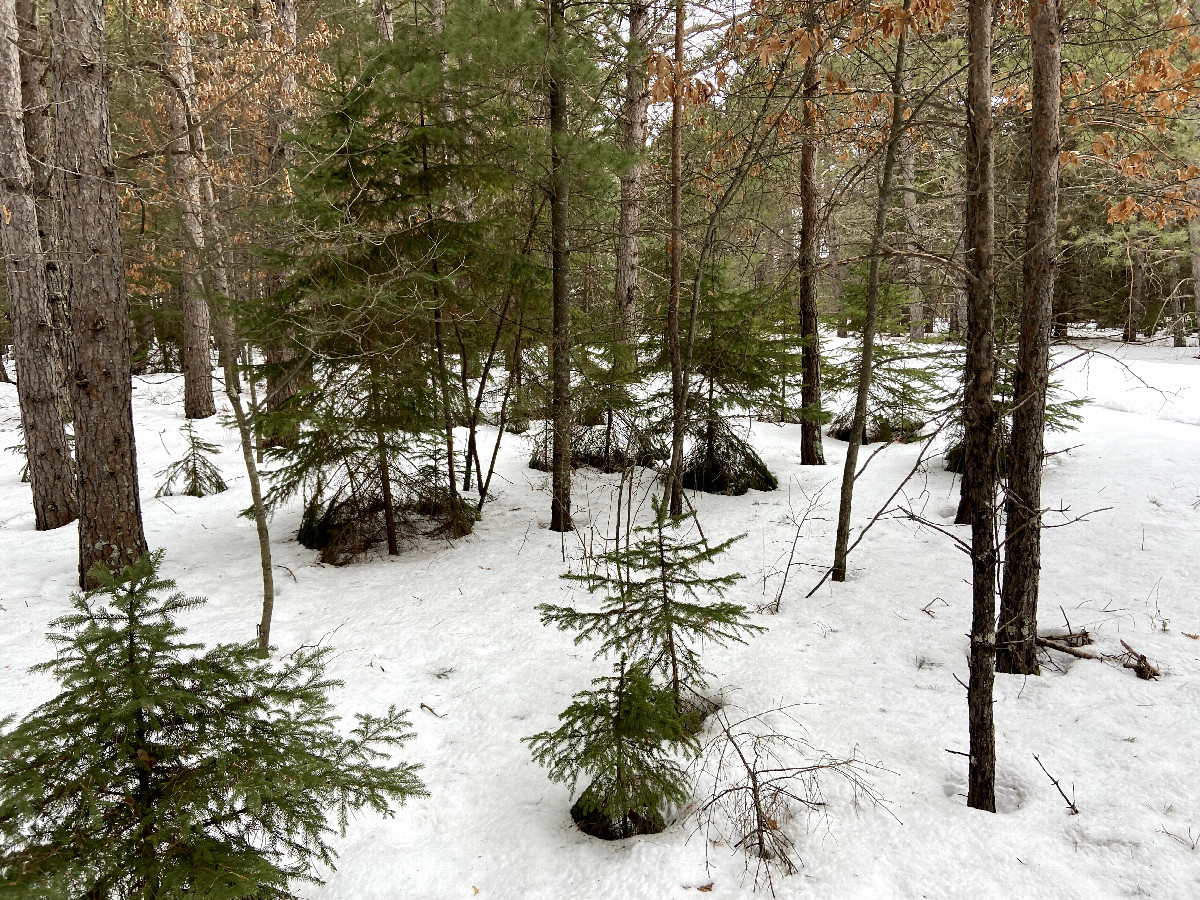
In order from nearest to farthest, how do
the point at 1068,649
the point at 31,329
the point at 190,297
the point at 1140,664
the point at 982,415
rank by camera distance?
the point at 982,415
the point at 1140,664
the point at 1068,649
the point at 31,329
the point at 190,297

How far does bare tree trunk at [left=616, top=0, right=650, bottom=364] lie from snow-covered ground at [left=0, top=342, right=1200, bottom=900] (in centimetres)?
230

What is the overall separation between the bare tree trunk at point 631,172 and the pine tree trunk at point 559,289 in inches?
26.7

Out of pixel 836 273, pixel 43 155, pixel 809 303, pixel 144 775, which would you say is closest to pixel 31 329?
pixel 43 155

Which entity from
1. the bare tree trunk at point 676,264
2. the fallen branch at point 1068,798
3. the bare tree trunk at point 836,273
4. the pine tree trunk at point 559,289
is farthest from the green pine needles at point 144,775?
the pine tree trunk at point 559,289

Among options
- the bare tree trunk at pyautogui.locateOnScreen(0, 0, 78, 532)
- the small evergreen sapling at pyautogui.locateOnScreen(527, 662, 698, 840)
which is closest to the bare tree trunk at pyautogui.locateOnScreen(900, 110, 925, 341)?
the small evergreen sapling at pyautogui.locateOnScreen(527, 662, 698, 840)

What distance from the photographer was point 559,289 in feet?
23.9

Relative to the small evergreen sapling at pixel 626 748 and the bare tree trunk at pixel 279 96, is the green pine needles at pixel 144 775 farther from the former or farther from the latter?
the bare tree trunk at pixel 279 96

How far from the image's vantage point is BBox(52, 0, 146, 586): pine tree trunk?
17.5 feet

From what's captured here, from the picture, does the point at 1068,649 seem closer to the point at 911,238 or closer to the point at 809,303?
the point at 911,238

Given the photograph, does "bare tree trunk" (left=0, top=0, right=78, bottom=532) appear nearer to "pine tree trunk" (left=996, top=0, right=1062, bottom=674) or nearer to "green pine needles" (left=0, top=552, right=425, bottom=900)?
"green pine needles" (left=0, top=552, right=425, bottom=900)

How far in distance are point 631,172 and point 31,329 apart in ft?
24.6

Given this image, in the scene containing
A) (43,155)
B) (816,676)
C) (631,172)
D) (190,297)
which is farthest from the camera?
(190,297)

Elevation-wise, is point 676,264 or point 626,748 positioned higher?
point 676,264

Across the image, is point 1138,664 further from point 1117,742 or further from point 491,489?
point 491,489
